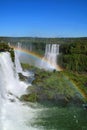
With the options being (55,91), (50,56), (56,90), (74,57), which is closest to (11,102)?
(55,91)

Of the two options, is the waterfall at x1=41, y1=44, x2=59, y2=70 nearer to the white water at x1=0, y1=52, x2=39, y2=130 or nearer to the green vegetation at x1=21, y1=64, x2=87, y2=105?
the white water at x1=0, y1=52, x2=39, y2=130

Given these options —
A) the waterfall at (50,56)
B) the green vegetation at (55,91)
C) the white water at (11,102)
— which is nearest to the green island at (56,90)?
the green vegetation at (55,91)

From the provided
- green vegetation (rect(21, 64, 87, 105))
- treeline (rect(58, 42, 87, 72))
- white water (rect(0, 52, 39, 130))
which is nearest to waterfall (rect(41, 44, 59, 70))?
treeline (rect(58, 42, 87, 72))

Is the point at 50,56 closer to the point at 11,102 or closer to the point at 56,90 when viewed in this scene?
the point at 56,90

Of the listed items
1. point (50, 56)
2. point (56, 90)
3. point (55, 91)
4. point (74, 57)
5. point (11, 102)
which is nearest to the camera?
point (11, 102)

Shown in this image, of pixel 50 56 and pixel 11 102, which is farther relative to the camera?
pixel 50 56

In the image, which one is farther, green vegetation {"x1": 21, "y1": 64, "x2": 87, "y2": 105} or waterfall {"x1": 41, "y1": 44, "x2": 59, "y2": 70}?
waterfall {"x1": 41, "y1": 44, "x2": 59, "y2": 70}

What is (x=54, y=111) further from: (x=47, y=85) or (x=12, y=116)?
(x=47, y=85)
